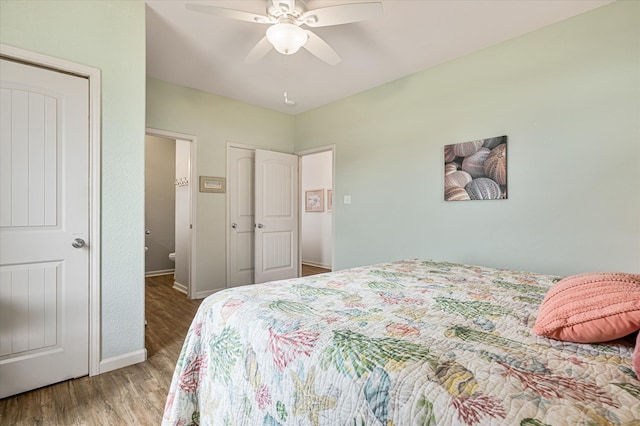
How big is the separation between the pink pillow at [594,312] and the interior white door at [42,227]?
2473 millimetres

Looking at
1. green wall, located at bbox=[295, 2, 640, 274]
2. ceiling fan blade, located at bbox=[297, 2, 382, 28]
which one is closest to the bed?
green wall, located at bbox=[295, 2, 640, 274]

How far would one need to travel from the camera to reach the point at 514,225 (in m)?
2.61

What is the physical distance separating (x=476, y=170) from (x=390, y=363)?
2.54 meters

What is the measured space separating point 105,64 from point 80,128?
18.7 inches

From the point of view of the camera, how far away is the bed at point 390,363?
0.63 metres

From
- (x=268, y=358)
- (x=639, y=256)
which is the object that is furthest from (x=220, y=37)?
(x=639, y=256)

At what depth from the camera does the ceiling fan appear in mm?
1803

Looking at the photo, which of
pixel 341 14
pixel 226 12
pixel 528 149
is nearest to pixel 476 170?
pixel 528 149

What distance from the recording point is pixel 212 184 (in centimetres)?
390

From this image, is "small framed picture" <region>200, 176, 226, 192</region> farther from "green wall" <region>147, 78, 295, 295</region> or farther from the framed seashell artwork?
the framed seashell artwork

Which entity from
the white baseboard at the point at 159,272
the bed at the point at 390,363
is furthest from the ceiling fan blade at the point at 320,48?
the white baseboard at the point at 159,272

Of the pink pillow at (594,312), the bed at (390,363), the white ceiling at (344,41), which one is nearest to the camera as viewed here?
the bed at (390,363)

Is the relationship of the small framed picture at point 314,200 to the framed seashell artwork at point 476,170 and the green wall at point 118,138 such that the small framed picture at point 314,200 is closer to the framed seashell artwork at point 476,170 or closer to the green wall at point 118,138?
the framed seashell artwork at point 476,170

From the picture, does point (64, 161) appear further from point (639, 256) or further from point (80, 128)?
point (639, 256)
